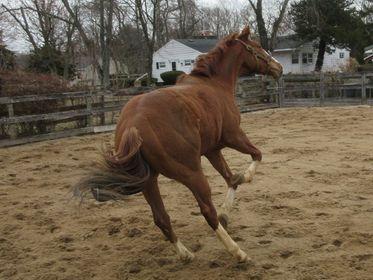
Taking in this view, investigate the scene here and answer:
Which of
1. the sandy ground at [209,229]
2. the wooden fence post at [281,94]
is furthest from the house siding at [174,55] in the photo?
the sandy ground at [209,229]

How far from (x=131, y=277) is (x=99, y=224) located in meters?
1.34

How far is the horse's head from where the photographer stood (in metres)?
4.99

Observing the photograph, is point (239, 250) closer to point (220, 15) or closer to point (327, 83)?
point (327, 83)

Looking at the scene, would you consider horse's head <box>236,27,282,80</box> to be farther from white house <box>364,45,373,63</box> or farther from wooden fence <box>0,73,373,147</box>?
white house <box>364,45,373,63</box>

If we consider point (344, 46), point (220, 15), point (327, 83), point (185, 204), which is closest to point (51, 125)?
point (185, 204)

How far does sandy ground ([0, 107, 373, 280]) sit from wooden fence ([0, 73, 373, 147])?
3.06 m

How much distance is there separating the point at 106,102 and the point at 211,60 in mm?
8073

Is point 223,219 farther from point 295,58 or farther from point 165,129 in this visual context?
point 295,58

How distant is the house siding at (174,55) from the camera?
46.2 m

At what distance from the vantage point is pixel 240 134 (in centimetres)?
429

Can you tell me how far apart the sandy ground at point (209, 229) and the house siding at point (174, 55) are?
3925cm

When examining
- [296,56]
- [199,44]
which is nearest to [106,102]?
[199,44]

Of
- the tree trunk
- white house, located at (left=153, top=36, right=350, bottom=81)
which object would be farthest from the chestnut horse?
white house, located at (left=153, top=36, right=350, bottom=81)

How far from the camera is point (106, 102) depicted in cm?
1241
